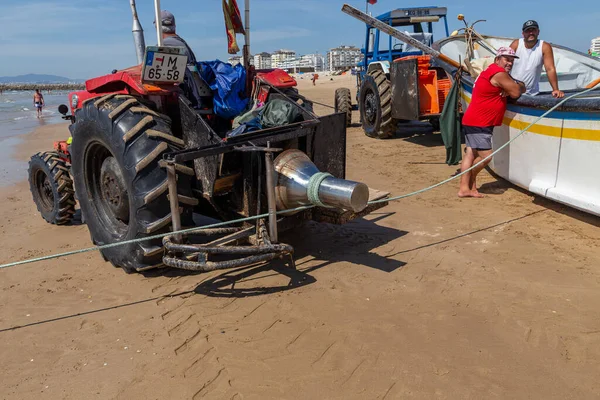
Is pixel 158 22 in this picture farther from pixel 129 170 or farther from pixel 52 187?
pixel 52 187

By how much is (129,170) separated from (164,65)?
0.78m

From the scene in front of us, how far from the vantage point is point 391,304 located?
3.20 m

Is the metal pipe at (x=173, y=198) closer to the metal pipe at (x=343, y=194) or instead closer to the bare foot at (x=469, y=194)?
the metal pipe at (x=343, y=194)

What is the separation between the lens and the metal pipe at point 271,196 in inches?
122

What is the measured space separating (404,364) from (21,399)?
78.9 inches

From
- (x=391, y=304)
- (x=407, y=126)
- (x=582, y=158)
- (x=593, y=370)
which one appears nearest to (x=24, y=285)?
(x=391, y=304)

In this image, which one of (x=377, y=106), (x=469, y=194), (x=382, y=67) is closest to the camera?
(x=469, y=194)

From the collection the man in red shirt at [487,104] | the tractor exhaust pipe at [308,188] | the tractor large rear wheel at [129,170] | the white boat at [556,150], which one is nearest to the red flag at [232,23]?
the tractor large rear wheel at [129,170]

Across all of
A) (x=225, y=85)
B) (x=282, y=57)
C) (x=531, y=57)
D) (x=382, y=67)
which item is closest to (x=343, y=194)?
(x=225, y=85)

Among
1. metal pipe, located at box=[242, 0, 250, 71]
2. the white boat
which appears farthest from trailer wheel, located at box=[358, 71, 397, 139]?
metal pipe, located at box=[242, 0, 250, 71]

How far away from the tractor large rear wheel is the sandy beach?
326 millimetres

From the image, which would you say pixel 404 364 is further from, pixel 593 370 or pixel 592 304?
pixel 592 304

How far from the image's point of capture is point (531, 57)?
18.9 ft

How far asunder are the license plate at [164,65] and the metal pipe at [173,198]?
2.45 ft
